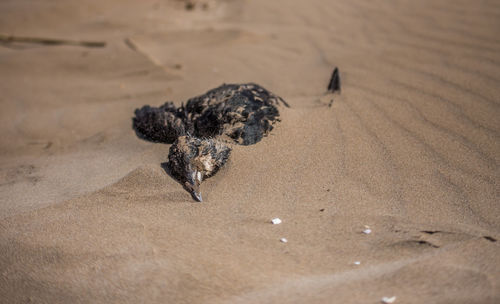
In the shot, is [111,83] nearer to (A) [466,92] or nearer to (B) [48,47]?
(B) [48,47]

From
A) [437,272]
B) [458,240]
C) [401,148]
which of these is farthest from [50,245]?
[401,148]

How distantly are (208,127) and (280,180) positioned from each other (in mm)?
847

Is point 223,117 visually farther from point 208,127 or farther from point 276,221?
point 276,221

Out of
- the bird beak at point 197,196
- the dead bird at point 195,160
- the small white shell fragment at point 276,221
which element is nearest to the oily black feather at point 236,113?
the dead bird at point 195,160

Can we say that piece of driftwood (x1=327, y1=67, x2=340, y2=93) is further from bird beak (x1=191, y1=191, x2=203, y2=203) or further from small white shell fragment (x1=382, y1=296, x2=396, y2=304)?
small white shell fragment (x1=382, y1=296, x2=396, y2=304)

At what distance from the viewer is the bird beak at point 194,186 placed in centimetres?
240

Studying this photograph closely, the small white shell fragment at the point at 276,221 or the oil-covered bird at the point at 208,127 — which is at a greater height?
the oil-covered bird at the point at 208,127

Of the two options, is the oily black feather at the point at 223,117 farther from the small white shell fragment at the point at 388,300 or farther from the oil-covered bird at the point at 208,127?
the small white shell fragment at the point at 388,300

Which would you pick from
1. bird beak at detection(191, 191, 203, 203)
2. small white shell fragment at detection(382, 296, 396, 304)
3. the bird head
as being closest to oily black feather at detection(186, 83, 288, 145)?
the bird head

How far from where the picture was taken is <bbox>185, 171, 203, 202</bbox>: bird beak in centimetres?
240

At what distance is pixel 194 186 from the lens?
96.8 inches

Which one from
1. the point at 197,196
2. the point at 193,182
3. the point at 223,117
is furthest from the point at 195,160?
the point at 223,117

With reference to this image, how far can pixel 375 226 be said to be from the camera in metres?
2.11

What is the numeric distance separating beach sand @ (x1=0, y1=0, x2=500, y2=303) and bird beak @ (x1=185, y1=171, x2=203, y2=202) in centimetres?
5
